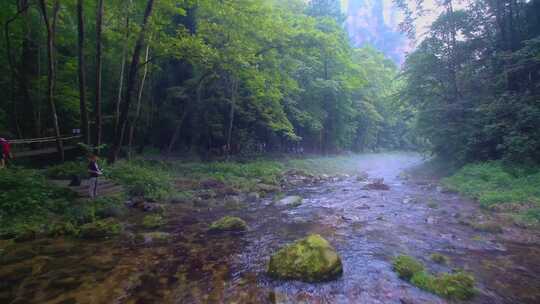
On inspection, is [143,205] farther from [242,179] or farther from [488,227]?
[488,227]

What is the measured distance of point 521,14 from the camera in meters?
17.5

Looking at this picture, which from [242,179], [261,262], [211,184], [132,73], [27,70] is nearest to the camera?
[261,262]

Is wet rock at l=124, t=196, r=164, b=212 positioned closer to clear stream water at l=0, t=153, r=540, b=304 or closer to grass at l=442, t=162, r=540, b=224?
clear stream water at l=0, t=153, r=540, b=304

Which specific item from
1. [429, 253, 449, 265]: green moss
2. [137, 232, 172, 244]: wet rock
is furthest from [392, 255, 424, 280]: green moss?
[137, 232, 172, 244]: wet rock

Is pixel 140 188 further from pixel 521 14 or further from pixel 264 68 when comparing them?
pixel 521 14

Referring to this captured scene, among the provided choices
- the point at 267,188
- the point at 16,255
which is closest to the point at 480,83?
the point at 267,188

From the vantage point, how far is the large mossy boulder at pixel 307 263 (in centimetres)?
534

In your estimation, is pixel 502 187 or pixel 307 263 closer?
pixel 307 263

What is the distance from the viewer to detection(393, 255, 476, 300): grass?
4824mm

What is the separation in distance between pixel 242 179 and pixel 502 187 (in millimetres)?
12404

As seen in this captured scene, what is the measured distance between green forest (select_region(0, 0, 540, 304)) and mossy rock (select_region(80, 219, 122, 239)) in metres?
0.06

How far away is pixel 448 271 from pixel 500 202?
23.3 ft

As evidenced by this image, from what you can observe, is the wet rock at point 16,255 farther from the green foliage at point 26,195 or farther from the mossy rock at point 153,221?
the mossy rock at point 153,221

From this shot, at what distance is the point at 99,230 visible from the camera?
7.51 m
